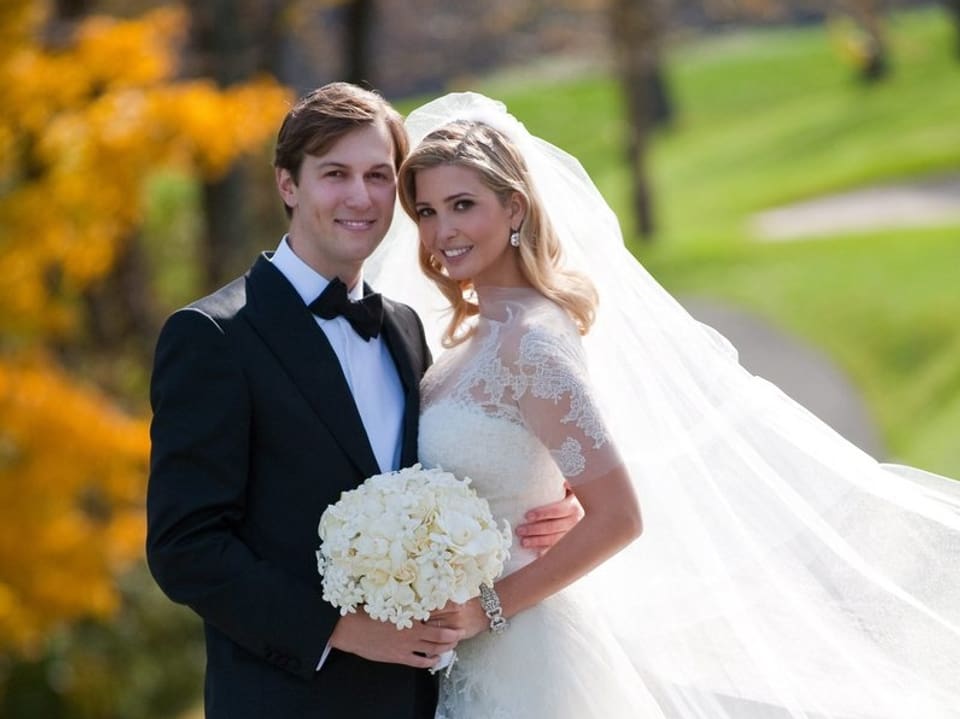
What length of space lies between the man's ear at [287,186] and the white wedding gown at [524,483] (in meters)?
0.63

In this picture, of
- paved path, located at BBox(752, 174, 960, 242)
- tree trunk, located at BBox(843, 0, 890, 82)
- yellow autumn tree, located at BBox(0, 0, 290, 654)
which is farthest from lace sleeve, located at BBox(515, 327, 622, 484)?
paved path, located at BBox(752, 174, 960, 242)

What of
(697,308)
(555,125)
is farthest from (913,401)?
(555,125)

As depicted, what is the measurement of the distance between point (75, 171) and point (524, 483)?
5.41 m

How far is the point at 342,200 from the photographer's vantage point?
369cm

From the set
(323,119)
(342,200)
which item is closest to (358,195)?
(342,200)

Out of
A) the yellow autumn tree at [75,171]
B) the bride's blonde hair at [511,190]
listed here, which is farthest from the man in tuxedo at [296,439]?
the yellow autumn tree at [75,171]

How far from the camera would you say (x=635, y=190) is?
22.9m

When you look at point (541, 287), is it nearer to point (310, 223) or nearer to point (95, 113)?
point (310, 223)

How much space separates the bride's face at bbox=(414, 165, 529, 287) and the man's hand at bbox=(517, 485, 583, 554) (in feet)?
2.16

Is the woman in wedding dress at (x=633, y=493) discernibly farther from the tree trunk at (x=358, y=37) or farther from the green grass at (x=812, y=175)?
the tree trunk at (x=358, y=37)

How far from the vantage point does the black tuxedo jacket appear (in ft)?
11.3

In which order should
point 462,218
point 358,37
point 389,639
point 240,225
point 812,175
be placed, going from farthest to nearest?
point 812,175 < point 358,37 < point 240,225 < point 462,218 < point 389,639

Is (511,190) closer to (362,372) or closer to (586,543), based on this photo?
(362,372)

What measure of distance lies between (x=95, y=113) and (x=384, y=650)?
18.8ft
